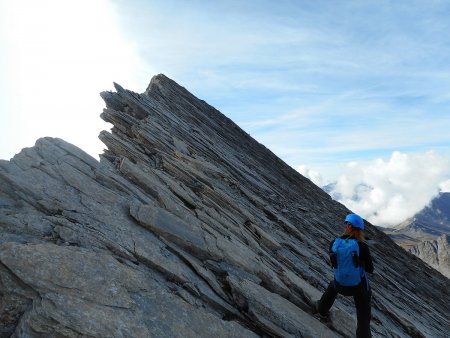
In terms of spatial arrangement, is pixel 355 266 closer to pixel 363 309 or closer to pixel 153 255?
pixel 363 309

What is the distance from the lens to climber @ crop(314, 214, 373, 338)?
11219 mm

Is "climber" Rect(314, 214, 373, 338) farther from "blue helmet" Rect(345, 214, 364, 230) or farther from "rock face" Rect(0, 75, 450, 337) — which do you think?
"rock face" Rect(0, 75, 450, 337)

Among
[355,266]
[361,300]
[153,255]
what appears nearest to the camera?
[153,255]

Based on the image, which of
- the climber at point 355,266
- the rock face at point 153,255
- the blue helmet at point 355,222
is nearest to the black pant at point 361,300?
the climber at point 355,266

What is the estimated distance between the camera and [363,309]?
38.2 feet

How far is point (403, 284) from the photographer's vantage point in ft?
84.8

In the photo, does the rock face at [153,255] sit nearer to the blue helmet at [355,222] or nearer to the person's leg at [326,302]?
the person's leg at [326,302]

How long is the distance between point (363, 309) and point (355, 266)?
157 centimetres

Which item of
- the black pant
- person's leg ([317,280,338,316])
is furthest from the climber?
person's leg ([317,280,338,316])

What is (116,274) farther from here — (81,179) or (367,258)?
(367,258)

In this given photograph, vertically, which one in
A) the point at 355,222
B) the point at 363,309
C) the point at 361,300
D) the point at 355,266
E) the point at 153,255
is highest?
the point at 355,222

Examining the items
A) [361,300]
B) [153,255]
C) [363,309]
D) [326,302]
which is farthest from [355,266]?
[153,255]

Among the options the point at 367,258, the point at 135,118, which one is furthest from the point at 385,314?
the point at 135,118

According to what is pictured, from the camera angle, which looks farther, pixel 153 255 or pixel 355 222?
pixel 355 222
